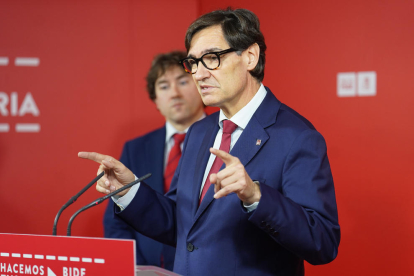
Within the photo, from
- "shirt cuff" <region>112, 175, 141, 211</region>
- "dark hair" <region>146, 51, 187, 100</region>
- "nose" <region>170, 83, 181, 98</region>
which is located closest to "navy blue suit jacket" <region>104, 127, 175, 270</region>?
"nose" <region>170, 83, 181, 98</region>

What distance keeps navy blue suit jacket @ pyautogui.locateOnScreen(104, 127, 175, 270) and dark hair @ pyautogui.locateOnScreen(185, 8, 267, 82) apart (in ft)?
3.24

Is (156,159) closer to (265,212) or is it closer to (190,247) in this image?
(190,247)

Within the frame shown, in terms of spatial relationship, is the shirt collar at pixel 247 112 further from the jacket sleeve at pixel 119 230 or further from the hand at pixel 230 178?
the jacket sleeve at pixel 119 230

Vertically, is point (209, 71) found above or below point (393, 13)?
below

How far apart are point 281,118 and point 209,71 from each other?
11.1 inches

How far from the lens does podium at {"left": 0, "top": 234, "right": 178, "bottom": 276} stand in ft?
3.43

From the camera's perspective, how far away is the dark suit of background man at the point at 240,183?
127 centimetres

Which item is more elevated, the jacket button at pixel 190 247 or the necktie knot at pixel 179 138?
the necktie knot at pixel 179 138

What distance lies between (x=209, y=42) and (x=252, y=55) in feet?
0.55

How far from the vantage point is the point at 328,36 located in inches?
116

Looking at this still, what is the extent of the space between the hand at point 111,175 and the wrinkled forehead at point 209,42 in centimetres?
46

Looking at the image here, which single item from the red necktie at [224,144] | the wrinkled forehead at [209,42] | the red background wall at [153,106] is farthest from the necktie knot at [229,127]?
the red background wall at [153,106]

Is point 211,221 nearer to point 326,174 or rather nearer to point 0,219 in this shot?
point 326,174

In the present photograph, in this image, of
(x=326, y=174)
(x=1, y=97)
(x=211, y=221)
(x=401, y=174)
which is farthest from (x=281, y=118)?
(x=1, y=97)
